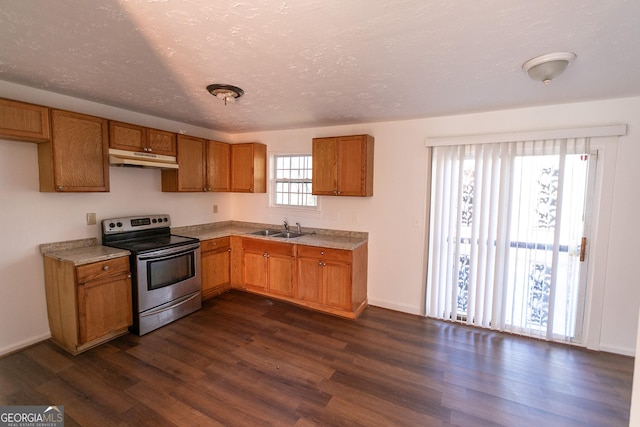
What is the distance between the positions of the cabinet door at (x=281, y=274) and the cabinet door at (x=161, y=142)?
1.90 metres

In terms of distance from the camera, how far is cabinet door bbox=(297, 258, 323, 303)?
353cm

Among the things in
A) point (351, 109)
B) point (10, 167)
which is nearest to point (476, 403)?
point (351, 109)

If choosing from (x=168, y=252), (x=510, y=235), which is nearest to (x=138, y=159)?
(x=168, y=252)

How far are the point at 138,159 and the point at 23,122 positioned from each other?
34.4 inches

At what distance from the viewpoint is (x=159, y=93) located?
2670 mm

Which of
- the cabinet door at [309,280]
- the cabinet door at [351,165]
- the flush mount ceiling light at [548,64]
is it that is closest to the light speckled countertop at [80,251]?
the cabinet door at [309,280]

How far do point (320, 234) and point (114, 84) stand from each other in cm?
287

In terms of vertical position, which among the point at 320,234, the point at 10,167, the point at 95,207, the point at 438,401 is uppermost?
the point at 10,167

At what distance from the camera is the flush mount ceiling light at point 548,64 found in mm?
1775

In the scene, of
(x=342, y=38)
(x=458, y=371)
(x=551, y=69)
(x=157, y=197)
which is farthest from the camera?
(x=157, y=197)

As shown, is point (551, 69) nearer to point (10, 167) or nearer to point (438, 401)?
point (438, 401)

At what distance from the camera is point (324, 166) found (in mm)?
3715

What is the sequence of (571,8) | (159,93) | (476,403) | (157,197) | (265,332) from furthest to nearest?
(157,197)
(265,332)
(159,93)
(476,403)
(571,8)

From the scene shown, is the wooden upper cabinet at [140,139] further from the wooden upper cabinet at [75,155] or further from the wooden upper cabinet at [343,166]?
the wooden upper cabinet at [343,166]
